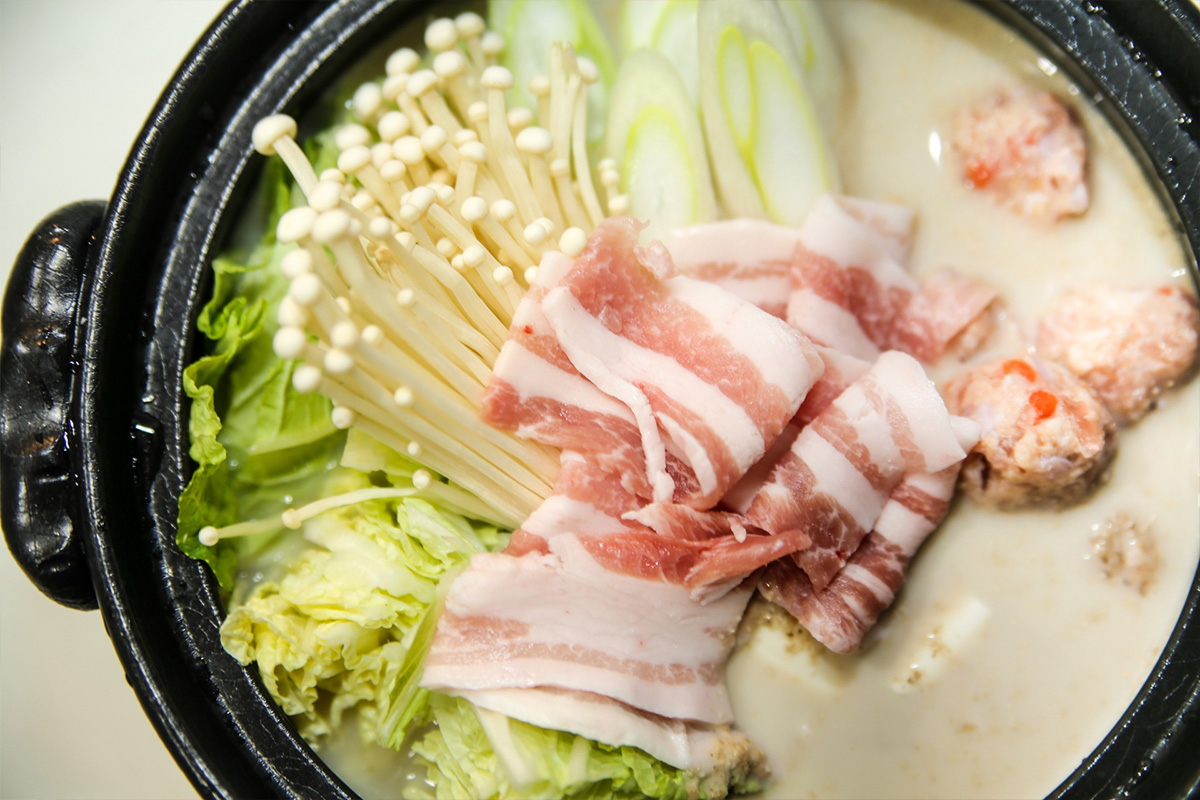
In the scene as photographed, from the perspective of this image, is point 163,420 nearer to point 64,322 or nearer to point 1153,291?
point 64,322

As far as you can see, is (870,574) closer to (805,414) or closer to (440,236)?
(805,414)

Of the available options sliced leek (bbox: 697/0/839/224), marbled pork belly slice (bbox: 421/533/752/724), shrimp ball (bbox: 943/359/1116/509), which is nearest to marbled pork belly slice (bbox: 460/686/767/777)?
marbled pork belly slice (bbox: 421/533/752/724)

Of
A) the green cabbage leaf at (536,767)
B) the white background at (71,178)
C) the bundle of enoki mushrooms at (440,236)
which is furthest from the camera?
the white background at (71,178)

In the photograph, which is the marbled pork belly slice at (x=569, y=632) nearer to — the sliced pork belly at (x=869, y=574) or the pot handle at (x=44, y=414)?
the sliced pork belly at (x=869, y=574)

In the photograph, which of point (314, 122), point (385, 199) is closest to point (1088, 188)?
point (385, 199)

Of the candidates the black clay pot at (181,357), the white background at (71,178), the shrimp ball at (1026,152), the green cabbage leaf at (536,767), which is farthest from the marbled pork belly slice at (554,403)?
the white background at (71,178)
